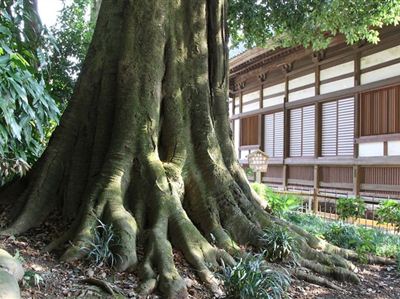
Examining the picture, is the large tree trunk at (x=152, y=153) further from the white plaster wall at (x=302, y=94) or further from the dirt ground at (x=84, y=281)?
the white plaster wall at (x=302, y=94)

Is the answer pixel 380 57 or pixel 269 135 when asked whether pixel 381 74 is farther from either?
pixel 269 135

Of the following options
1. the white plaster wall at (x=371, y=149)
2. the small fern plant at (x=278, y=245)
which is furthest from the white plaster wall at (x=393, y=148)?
the small fern plant at (x=278, y=245)

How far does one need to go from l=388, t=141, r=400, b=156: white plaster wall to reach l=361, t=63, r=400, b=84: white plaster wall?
1.65m

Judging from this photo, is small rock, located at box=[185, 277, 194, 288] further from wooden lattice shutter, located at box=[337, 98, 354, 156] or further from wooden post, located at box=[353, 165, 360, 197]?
wooden lattice shutter, located at box=[337, 98, 354, 156]

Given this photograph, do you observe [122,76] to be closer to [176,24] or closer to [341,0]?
[176,24]

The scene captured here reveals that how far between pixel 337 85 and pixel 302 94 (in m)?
1.85

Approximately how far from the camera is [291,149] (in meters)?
15.7

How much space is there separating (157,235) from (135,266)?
389mm

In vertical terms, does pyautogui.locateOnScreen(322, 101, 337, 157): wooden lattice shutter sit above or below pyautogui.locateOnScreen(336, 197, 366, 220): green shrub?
above

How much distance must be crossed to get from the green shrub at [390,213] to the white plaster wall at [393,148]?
2686mm

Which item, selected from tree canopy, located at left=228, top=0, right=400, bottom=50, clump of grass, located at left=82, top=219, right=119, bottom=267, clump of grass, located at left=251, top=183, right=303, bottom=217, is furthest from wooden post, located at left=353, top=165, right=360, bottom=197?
clump of grass, located at left=82, top=219, right=119, bottom=267

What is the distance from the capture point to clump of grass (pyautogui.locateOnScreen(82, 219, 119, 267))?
13.6 feet

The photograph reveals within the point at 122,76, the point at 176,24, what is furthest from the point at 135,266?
the point at 176,24

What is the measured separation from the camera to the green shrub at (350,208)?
918 centimetres
